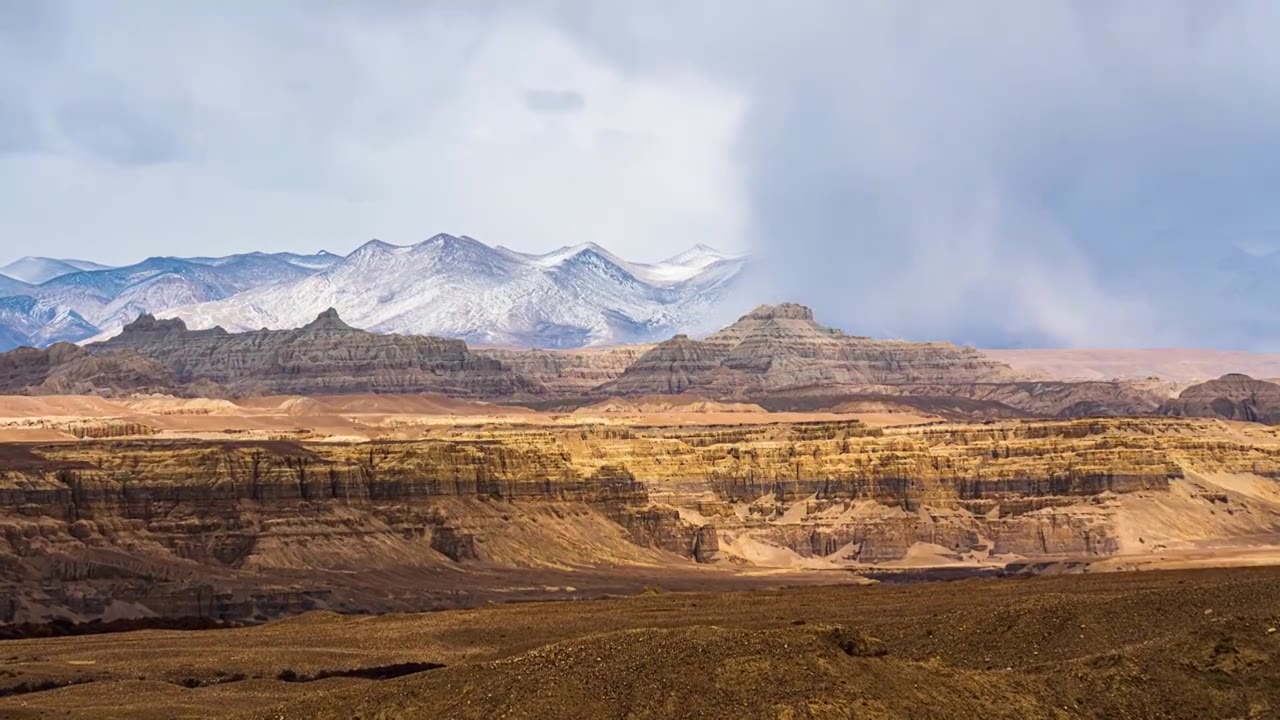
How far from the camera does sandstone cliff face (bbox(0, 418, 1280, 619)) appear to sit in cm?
12025

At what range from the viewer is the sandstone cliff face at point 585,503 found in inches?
4734

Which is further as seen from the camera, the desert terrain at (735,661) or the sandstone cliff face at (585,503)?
the sandstone cliff face at (585,503)

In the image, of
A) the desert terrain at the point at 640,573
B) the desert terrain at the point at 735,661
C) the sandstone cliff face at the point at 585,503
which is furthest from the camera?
the sandstone cliff face at the point at 585,503

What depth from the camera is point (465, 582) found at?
124 metres

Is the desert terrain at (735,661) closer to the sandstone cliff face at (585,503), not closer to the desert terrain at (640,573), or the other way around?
the desert terrain at (640,573)

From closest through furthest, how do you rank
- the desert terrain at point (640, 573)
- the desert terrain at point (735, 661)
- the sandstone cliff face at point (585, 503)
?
the desert terrain at point (735, 661)
the desert terrain at point (640, 573)
the sandstone cliff face at point (585, 503)

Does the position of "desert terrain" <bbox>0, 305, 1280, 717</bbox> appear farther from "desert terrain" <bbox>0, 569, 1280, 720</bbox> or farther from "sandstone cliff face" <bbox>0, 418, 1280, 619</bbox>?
"sandstone cliff face" <bbox>0, 418, 1280, 619</bbox>

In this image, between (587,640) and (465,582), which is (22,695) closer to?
(587,640)

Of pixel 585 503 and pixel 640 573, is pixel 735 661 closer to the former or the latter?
pixel 640 573

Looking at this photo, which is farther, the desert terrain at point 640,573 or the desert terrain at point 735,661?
the desert terrain at point 640,573

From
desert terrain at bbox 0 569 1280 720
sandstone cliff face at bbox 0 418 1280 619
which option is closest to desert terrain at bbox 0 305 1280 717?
desert terrain at bbox 0 569 1280 720

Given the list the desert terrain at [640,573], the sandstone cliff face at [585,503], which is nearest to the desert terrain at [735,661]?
the desert terrain at [640,573]

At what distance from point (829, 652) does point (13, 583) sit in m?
70.8

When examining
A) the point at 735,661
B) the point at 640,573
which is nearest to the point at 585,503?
the point at 640,573
